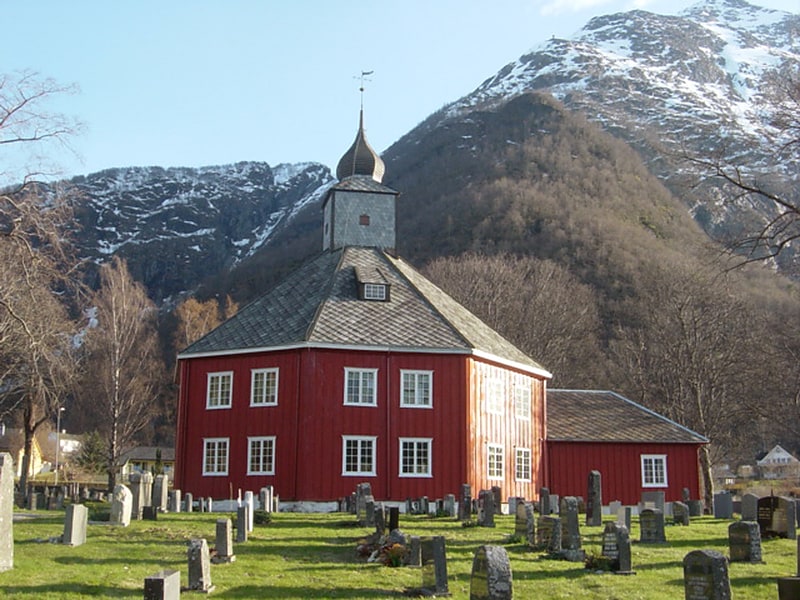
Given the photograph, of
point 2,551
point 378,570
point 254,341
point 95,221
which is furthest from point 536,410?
point 95,221

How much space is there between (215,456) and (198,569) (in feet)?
64.1

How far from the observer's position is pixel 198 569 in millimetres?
13117

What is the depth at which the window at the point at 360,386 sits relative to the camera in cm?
3111

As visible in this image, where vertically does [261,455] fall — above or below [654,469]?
above

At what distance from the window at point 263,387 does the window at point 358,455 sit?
293 centimetres

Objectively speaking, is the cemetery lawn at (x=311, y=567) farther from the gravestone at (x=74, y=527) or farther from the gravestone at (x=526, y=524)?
the gravestone at (x=526, y=524)

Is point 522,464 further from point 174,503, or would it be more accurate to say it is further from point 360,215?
point 174,503

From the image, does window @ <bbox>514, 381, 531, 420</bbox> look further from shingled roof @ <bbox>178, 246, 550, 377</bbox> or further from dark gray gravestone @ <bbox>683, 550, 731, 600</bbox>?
dark gray gravestone @ <bbox>683, 550, 731, 600</bbox>

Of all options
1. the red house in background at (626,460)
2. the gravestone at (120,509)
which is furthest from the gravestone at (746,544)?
the red house in background at (626,460)

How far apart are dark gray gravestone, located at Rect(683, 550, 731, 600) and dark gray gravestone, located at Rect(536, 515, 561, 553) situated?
20.7 feet

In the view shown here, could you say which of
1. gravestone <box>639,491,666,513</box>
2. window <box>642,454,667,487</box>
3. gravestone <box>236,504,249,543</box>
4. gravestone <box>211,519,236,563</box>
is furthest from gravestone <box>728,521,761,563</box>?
window <box>642,454,667,487</box>

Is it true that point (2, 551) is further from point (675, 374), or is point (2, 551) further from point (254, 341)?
point (675, 374)

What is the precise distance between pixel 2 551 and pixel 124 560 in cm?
228

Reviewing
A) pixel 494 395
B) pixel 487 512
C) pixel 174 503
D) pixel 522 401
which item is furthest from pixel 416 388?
pixel 174 503
